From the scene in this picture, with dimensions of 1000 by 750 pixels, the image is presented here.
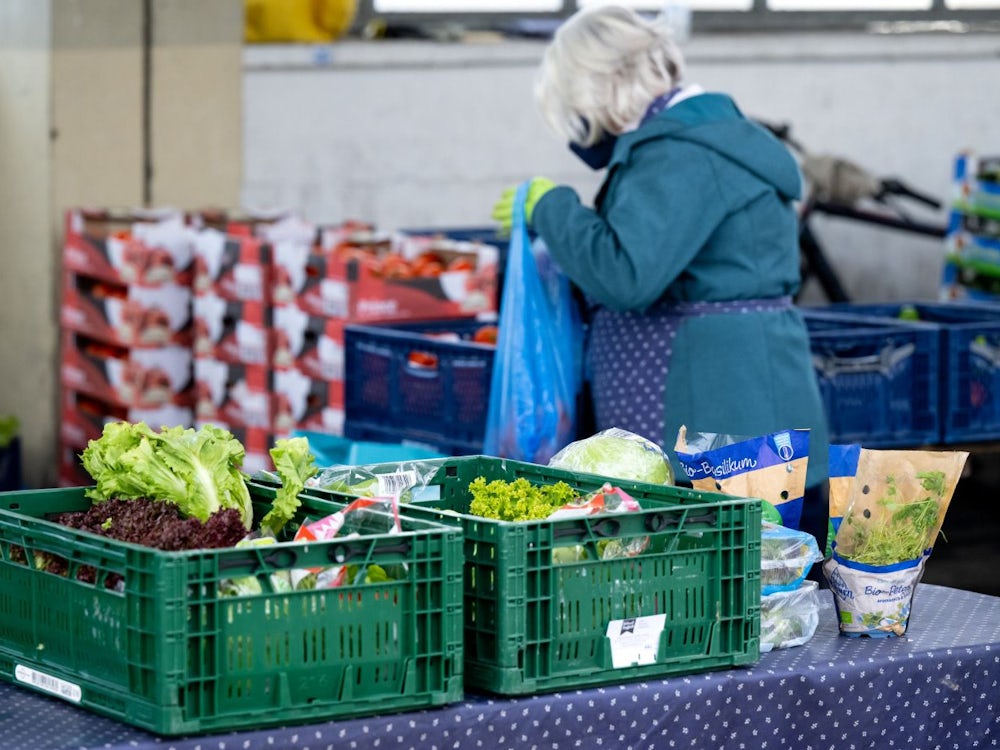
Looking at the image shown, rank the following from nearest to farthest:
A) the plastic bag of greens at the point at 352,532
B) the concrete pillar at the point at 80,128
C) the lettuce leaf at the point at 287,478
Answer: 1. the plastic bag of greens at the point at 352,532
2. the lettuce leaf at the point at 287,478
3. the concrete pillar at the point at 80,128

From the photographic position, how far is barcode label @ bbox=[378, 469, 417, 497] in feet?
8.59

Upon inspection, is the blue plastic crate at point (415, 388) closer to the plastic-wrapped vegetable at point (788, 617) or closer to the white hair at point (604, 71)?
the white hair at point (604, 71)

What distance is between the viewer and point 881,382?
5332 millimetres

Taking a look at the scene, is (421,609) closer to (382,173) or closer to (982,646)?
(982,646)

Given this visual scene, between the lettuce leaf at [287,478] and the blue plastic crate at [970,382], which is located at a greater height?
the lettuce leaf at [287,478]

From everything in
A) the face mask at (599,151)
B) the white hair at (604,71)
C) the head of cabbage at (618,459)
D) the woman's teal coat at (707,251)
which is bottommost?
the head of cabbage at (618,459)

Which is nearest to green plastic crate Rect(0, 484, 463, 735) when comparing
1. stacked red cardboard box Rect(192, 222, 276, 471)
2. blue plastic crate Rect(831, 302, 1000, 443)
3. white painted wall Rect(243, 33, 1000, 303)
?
blue plastic crate Rect(831, 302, 1000, 443)

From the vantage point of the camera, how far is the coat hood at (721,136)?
3762mm

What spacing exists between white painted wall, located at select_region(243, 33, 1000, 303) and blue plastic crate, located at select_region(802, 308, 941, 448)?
194 inches

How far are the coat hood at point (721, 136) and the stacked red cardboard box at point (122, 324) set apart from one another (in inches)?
148

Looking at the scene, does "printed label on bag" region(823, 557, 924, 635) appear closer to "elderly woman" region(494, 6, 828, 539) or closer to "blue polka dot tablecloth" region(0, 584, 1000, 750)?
"blue polka dot tablecloth" region(0, 584, 1000, 750)

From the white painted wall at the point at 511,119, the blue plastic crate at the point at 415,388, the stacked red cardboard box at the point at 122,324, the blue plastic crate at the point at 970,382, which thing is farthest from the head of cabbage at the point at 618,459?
the white painted wall at the point at 511,119

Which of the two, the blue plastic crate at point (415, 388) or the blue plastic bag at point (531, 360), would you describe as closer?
the blue plastic bag at point (531, 360)

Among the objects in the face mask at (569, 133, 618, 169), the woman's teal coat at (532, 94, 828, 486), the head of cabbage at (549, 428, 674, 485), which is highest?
the face mask at (569, 133, 618, 169)
